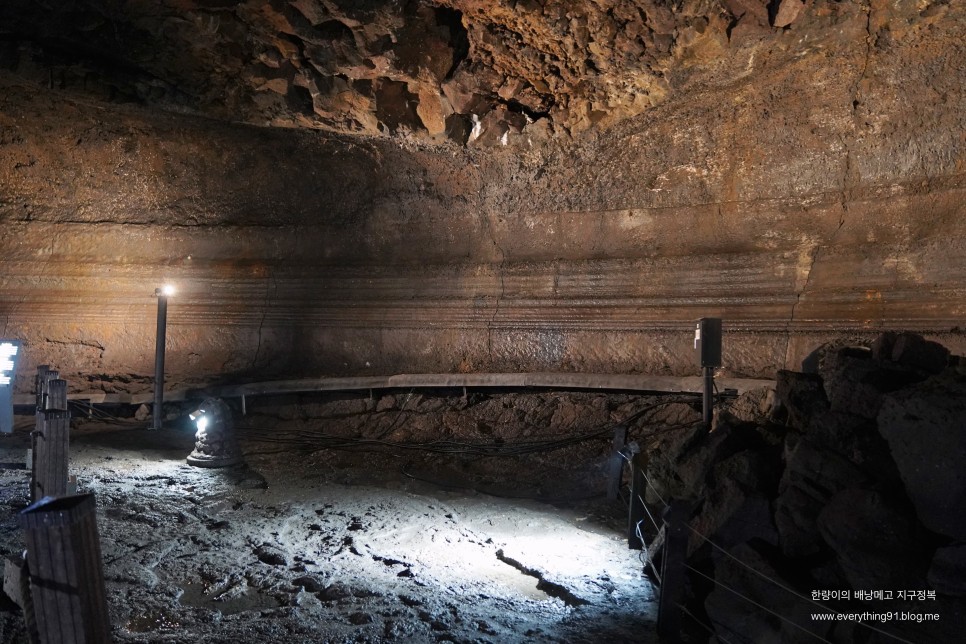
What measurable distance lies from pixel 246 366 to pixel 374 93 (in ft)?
12.4

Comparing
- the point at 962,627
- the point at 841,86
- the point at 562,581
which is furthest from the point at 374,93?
the point at 962,627

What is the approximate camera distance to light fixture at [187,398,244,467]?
5.83m

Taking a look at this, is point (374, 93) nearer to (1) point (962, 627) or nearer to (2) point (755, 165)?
(2) point (755, 165)

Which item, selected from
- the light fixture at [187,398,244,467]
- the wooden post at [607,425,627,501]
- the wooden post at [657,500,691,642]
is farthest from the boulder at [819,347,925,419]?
the light fixture at [187,398,244,467]

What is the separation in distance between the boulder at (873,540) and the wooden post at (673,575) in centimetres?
60

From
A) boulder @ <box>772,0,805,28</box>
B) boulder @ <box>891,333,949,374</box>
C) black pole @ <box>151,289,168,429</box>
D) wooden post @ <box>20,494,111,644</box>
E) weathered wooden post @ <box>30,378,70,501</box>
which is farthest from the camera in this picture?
black pole @ <box>151,289,168,429</box>

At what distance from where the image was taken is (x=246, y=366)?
8.16 meters

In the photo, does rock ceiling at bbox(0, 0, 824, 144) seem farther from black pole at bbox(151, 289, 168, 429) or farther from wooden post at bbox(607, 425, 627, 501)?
wooden post at bbox(607, 425, 627, 501)

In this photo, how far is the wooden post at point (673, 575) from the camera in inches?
115

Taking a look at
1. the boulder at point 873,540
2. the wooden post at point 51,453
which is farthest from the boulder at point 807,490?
the wooden post at point 51,453

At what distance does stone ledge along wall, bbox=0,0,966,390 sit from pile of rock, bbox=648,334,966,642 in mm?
2529

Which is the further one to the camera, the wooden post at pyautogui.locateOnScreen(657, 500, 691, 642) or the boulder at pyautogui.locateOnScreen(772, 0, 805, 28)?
the boulder at pyautogui.locateOnScreen(772, 0, 805, 28)

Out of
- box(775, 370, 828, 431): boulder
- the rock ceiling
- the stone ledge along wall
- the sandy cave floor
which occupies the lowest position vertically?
the sandy cave floor

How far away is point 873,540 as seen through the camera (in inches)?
104
